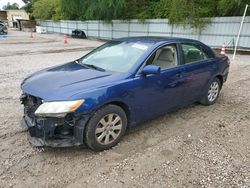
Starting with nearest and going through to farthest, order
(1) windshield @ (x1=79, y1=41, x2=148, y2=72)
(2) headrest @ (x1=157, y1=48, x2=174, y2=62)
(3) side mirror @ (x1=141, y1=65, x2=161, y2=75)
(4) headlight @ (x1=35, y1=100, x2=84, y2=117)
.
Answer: (4) headlight @ (x1=35, y1=100, x2=84, y2=117), (3) side mirror @ (x1=141, y1=65, x2=161, y2=75), (1) windshield @ (x1=79, y1=41, x2=148, y2=72), (2) headrest @ (x1=157, y1=48, x2=174, y2=62)

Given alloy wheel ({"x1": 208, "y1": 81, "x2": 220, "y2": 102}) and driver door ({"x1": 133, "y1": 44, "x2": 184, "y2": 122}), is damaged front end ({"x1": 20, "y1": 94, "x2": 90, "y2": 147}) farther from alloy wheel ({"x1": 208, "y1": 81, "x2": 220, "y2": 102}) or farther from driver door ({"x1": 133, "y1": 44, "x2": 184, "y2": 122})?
alloy wheel ({"x1": 208, "y1": 81, "x2": 220, "y2": 102})

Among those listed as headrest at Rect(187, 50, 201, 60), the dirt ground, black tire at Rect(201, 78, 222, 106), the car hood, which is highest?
headrest at Rect(187, 50, 201, 60)

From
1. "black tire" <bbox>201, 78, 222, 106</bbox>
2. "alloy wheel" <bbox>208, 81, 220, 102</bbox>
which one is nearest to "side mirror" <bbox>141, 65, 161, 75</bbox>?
"black tire" <bbox>201, 78, 222, 106</bbox>

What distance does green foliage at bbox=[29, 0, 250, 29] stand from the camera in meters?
17.0

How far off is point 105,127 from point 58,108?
0.73 m

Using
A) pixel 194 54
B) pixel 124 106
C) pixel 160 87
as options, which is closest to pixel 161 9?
pixel 194 54

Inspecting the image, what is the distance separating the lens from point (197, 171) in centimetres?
304

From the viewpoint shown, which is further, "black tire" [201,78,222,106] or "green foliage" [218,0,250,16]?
"green foliage" [218,0,250,16]

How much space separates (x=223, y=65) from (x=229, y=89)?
1.50 metres

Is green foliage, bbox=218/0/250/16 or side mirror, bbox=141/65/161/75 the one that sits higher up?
green foliage, bbox=218/0/250/16

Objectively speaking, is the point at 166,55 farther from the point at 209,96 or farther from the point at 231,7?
the point at 231,7

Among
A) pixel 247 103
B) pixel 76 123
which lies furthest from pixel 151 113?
pixel 247 103

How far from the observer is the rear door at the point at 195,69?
4.42 m

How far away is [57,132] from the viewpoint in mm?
3119
